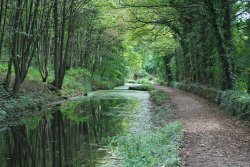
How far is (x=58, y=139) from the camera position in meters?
12.9

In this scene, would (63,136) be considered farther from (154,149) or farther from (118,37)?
(118,37)

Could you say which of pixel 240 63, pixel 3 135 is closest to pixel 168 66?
pixel 240 63

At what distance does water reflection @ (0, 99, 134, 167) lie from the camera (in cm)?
990

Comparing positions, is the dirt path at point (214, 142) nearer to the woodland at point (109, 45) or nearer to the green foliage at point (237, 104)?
the green foliage at point (237, 104)

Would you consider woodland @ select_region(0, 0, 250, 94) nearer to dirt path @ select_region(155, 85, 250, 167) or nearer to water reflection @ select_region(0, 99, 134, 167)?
dirt path @ select_region(155, 85, 250, 167)

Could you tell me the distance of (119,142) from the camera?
11.1 metres

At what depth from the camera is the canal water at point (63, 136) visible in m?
9.90

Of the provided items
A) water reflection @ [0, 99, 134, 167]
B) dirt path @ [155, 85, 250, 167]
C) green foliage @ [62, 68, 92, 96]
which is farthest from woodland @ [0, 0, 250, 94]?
water reflection @ [0, 99, 134, 167]

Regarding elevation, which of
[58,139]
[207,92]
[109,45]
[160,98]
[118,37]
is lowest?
[58,139]

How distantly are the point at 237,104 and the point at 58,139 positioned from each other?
7.59 m

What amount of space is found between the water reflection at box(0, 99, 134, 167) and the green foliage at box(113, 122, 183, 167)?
0.89 m

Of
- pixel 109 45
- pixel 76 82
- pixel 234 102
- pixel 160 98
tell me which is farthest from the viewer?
pixel 109 45

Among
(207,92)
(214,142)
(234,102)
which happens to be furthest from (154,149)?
(207,92)

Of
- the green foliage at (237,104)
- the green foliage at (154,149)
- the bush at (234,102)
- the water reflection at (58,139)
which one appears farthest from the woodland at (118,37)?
the green foliage at (154,149)
